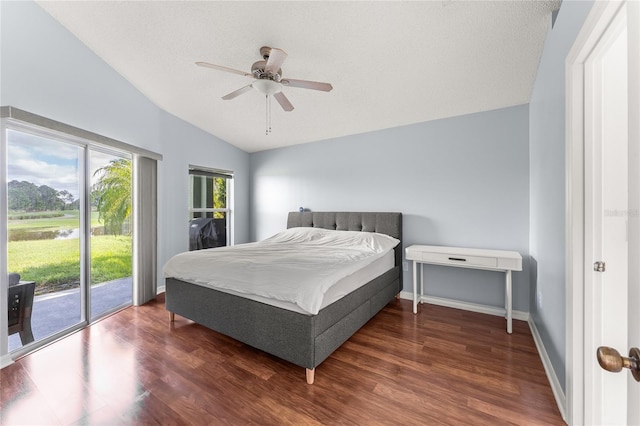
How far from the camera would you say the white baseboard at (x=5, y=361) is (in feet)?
6.65

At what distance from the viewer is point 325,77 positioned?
8.56 feet

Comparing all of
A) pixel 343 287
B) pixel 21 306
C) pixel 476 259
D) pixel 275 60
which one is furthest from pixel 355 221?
pixel 21 306

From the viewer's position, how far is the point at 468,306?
3.13 m

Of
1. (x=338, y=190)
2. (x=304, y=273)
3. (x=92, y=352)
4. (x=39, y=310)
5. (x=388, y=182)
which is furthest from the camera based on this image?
(x=338, y=190)

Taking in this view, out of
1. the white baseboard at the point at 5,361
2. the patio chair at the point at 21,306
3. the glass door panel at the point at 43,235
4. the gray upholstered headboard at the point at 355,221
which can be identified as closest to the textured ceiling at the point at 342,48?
the glass door panel at the point at 43,235

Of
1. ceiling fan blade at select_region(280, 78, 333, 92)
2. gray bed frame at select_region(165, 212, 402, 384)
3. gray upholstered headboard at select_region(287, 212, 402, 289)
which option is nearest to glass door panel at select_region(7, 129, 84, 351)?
gray bed frame at select_region(165, 212, 402, 384)

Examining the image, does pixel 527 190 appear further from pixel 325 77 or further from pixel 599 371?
pixel 325 77

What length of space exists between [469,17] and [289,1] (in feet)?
4.10

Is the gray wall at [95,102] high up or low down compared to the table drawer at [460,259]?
up

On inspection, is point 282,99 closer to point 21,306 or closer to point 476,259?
point 476,259

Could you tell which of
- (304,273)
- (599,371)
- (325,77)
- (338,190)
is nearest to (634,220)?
(599,371)

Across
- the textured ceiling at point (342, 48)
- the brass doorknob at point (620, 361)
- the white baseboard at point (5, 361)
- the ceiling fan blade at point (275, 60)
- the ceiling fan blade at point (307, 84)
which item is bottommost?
the white baseboard at point (5, 361)

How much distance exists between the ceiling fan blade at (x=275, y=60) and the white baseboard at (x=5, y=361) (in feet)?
10.1

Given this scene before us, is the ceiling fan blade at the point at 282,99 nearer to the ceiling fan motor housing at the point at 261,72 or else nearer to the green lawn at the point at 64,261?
the ceiling fan motor housing at the point at 261,72
